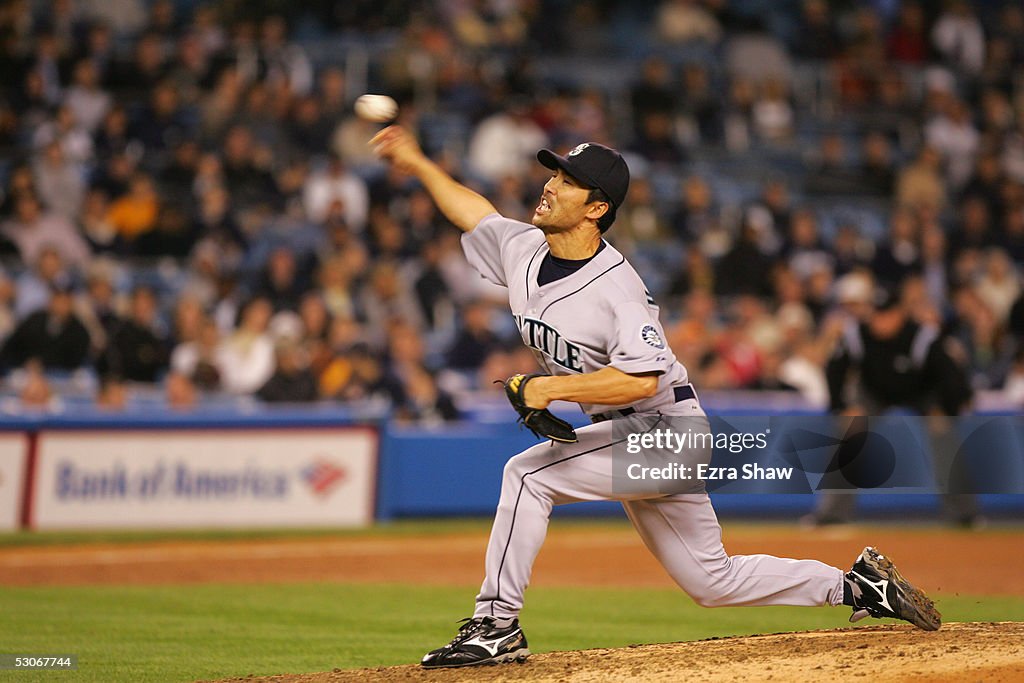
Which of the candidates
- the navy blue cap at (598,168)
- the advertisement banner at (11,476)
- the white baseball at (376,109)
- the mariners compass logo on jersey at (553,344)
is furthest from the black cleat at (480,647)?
the advertisement banner at (11,476)

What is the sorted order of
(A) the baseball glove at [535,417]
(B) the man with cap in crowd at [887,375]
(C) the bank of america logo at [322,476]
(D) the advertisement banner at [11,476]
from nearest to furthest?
(A) the baseball glove at [535,417] < (D) the advertisement banner at [11,476] < (B) the man with cap in crowd at [887,375] < (C) the bank of america logo at [322,476]

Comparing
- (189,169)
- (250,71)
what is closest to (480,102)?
(250,71)

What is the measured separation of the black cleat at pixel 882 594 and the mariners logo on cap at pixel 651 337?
4.70 feet

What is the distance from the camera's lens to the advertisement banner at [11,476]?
11.2 metres

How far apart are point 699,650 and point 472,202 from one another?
221 cm

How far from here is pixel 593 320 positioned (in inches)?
210

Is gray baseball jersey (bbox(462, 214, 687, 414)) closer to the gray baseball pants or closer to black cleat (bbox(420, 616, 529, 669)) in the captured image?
the gray baseball pants

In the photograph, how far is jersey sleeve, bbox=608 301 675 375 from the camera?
5156mm

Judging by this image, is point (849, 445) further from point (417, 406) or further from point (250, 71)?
point (250, 71)

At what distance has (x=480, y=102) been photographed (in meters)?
16.6

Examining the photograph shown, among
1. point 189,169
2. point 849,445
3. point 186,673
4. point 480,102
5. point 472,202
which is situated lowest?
point 186,673

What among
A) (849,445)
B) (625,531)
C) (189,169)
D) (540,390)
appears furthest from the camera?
(189,169)

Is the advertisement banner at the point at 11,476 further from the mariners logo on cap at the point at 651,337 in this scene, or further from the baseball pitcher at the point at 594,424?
the mariners logo on cap at the point at 651,337

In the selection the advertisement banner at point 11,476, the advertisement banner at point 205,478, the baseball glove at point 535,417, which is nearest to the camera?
the baseball glove at point 535,417
